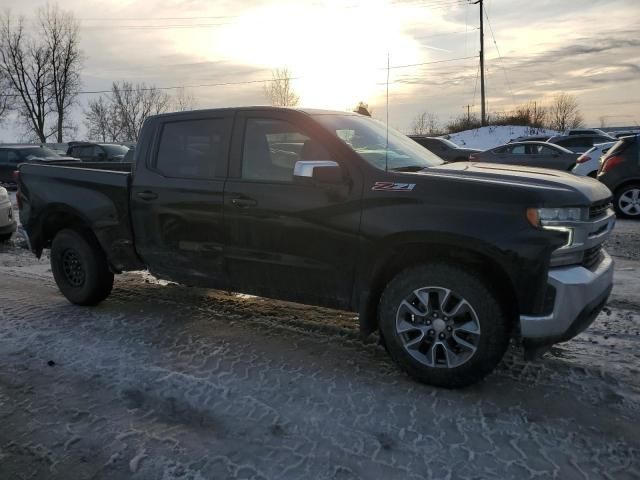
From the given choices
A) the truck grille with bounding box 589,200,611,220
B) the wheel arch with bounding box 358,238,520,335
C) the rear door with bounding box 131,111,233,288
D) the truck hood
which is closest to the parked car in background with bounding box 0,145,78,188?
the rear door with bounding box 131,111,233,288

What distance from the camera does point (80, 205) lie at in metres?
5.12

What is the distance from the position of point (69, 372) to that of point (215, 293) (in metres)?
2.07

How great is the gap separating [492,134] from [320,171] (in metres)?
41.9

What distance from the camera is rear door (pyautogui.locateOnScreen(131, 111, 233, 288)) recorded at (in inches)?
170

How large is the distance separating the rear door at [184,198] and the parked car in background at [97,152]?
54.6 ft

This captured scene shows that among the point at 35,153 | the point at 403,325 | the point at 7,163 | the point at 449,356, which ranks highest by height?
the point at 35,153

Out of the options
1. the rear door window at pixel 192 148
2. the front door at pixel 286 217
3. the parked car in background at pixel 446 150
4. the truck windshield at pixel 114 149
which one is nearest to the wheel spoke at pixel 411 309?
the front door at pixel 286 217

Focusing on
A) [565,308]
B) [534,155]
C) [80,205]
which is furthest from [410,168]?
[534,155]

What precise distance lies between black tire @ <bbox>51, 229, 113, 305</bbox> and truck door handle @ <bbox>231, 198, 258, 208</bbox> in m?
1.88

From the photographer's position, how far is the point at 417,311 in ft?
11.4

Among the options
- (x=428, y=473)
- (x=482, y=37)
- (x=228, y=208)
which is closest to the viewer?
(x=428, y=473)

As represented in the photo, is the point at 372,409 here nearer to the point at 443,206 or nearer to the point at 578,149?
the point at 443,206

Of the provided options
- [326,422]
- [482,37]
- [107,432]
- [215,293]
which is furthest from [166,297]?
[482,37]

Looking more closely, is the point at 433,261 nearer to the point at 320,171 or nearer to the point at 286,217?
the point at 320,171
